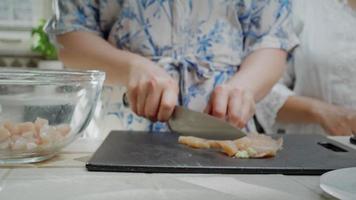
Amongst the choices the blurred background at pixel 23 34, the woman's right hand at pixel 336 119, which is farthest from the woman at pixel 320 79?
the blurred background at pixel 23 34

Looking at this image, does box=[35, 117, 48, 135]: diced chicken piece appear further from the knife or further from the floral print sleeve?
the floral print sleeve

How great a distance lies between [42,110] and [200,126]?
0.24 metres

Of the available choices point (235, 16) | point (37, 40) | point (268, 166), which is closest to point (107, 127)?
point (235, 16)

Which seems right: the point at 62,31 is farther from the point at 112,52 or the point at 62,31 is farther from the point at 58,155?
the point at 58,155

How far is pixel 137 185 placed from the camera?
461 mm

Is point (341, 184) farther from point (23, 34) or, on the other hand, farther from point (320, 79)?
point (23, 34)

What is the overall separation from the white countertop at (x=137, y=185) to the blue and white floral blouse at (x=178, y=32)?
40 centimetres

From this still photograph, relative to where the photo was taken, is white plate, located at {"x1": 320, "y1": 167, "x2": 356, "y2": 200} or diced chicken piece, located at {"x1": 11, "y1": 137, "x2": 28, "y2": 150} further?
diced chicken piece, located at {"x1": 11, "y1": 137, "x2": 28, "y2": 150}

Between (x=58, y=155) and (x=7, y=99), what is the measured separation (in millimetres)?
97

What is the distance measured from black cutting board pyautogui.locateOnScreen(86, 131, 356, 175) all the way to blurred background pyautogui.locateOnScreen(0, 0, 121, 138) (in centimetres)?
210

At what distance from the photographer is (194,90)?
2.99 feet

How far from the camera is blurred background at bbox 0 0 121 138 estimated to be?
2.82m

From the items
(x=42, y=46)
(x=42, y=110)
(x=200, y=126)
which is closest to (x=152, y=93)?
(x=200, y=126)

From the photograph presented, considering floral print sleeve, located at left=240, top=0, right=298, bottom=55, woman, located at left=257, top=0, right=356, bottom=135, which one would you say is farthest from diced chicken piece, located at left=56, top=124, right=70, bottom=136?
woman, located at left=257, top=0, right=356, bottom=135
